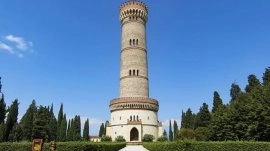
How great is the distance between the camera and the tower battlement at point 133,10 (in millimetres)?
54094

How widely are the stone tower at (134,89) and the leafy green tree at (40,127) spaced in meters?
10.8

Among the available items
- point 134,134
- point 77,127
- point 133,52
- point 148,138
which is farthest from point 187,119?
point 77,127

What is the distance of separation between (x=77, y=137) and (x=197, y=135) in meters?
20.9

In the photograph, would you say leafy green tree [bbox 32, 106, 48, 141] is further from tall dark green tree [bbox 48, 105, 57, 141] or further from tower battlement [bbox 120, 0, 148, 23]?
tower battlement [bbox 120, 0, 148, 23]

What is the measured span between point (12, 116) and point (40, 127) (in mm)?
4685

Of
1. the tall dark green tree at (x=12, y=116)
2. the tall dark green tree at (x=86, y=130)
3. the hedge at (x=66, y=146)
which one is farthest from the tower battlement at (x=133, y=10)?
the hedge at (x=66, y=146)

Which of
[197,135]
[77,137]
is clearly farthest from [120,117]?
[197,135]

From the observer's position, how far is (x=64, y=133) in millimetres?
51594

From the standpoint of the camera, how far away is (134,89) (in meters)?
50.6

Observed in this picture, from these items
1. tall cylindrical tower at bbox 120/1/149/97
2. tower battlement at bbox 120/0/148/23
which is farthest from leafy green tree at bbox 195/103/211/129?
tower battlement at bbox 120/0/148/23

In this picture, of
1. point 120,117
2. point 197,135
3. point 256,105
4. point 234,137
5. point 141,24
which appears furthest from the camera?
point 141,24

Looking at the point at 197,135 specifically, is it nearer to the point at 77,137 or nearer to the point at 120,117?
the point at 120,117

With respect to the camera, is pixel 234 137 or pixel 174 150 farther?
pixel 234 137

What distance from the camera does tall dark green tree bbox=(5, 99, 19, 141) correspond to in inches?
1854
